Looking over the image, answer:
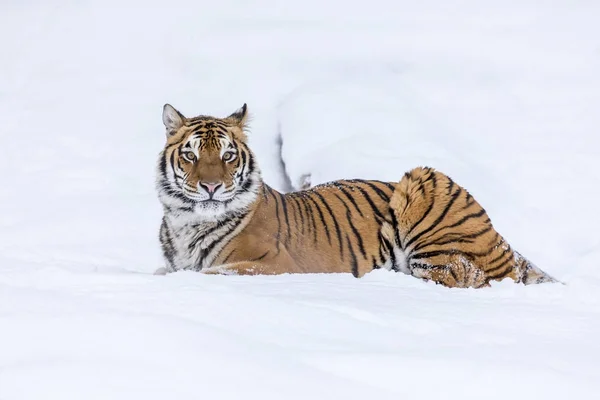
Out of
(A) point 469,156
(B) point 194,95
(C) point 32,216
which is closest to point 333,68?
(B) point 194,95

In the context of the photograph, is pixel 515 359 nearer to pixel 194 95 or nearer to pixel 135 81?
pixel 194 95

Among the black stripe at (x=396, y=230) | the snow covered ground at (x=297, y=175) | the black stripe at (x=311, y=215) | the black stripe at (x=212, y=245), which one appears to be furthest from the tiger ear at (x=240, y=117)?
the snow covered ground at (x=297, y=175)

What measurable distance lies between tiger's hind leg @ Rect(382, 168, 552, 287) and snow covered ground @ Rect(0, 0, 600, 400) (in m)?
1.04

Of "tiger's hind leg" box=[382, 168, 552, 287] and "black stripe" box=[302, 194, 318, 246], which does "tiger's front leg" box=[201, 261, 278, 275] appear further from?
"tiger's hind leg" box=[382, 168, 552, 287]

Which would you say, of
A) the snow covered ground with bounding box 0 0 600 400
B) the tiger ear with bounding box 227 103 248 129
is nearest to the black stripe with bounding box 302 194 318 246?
the tiger ear with bounding box 227 103 248 129

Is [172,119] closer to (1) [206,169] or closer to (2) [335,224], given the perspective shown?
(1) [206,169]

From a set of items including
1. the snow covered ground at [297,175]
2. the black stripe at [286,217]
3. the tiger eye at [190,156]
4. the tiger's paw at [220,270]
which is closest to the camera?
the snow covered ground at [297,175]

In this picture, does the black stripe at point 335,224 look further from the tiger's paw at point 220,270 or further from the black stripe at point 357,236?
the tiger's paw at point 220,270

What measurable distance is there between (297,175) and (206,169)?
10.9ft

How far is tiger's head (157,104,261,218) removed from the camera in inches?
191

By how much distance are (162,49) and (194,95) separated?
4.56 feet

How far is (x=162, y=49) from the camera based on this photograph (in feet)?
38.0

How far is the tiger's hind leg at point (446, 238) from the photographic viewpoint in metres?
5.09

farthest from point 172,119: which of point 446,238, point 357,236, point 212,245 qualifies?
point 446,238
